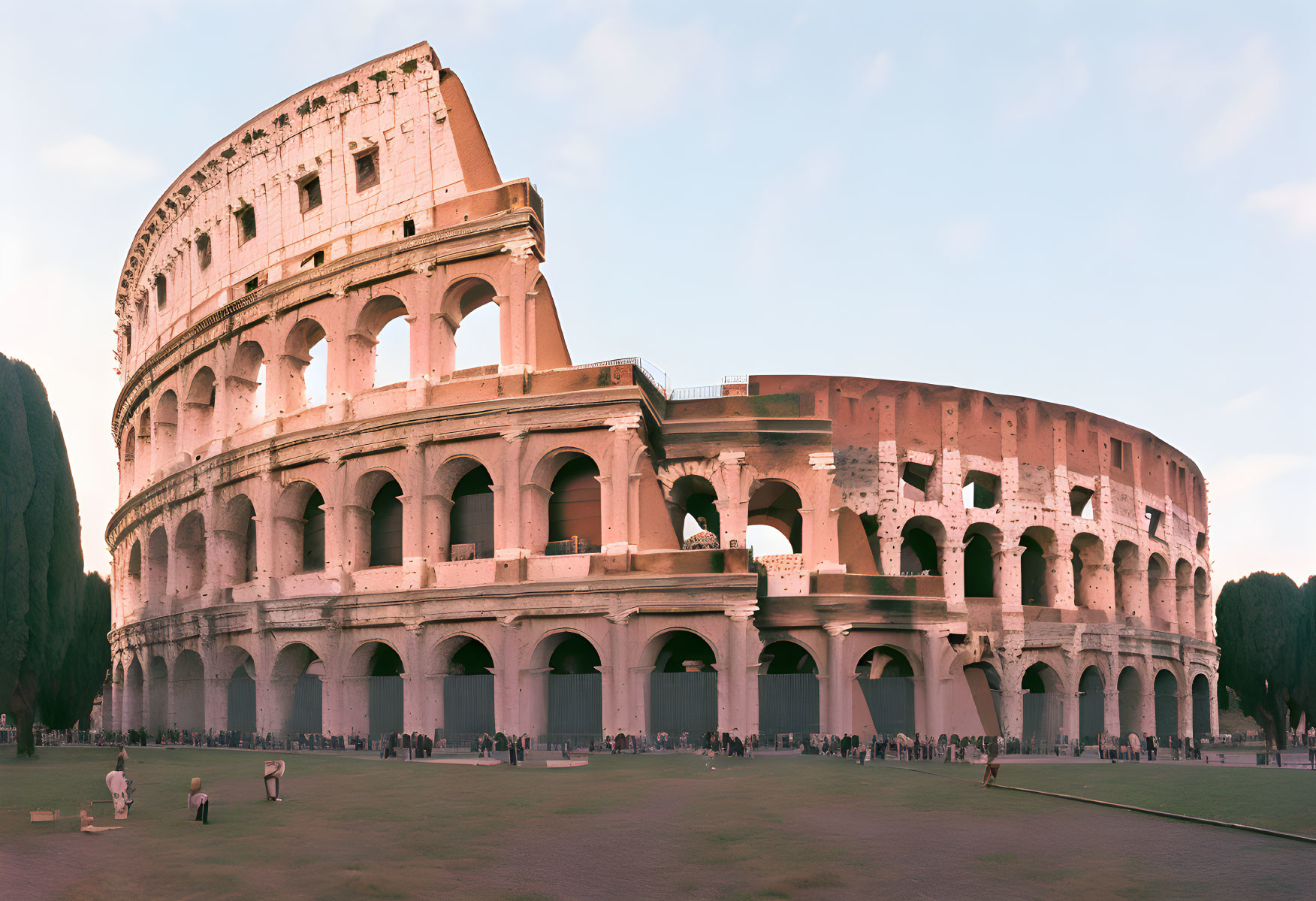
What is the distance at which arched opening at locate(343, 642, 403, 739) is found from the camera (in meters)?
31.0

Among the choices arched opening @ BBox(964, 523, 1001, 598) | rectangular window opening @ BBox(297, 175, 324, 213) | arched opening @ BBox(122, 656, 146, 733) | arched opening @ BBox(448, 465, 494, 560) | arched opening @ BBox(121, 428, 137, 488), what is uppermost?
rectangular window opening @ BBox(297, 175, 324, 213)

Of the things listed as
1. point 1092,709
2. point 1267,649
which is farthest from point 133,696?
point 1267,649

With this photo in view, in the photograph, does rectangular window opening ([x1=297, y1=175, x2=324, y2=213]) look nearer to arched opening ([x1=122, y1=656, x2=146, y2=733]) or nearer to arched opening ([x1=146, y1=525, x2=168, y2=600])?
arched opening ([x1=146, y1=525, x2=168, y2=600])

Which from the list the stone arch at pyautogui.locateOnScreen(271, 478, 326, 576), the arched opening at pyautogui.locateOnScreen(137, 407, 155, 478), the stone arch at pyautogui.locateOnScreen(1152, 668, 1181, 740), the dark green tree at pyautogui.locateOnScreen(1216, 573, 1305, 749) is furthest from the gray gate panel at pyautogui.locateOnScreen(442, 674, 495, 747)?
the dark green tree at pyautogui.locateOnScreen(1216, 573, 1305, 749)

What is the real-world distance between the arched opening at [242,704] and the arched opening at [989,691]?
21.8 meters

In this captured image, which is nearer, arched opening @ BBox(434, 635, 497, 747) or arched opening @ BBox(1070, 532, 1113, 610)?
arched opening @ BBox(434, 635, 497, 747)

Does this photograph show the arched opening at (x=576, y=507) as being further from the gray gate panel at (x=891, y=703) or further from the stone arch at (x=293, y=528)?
the gray gate panel at (x=891, y=703)

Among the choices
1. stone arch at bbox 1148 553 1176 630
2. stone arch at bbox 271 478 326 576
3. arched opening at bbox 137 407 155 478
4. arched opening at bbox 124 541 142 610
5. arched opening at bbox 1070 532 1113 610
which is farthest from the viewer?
stone arch at bbox 1148 553 1176 630

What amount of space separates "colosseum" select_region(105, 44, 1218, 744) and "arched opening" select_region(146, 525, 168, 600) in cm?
10

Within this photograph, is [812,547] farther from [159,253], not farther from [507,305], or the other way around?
[159,253]

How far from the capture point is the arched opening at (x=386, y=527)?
1294 inches

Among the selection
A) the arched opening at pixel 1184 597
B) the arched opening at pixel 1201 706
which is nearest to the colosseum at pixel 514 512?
the arched opening at pixel 1184 597

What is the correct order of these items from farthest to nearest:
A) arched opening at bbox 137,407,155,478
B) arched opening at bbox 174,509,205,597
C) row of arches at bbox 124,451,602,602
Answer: arched opening at bbox 137,407,155,478 → arched opening at bbox 174,509,205,597 → row of arches at bbox 124,451,602,602

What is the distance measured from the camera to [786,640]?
1284 inches
